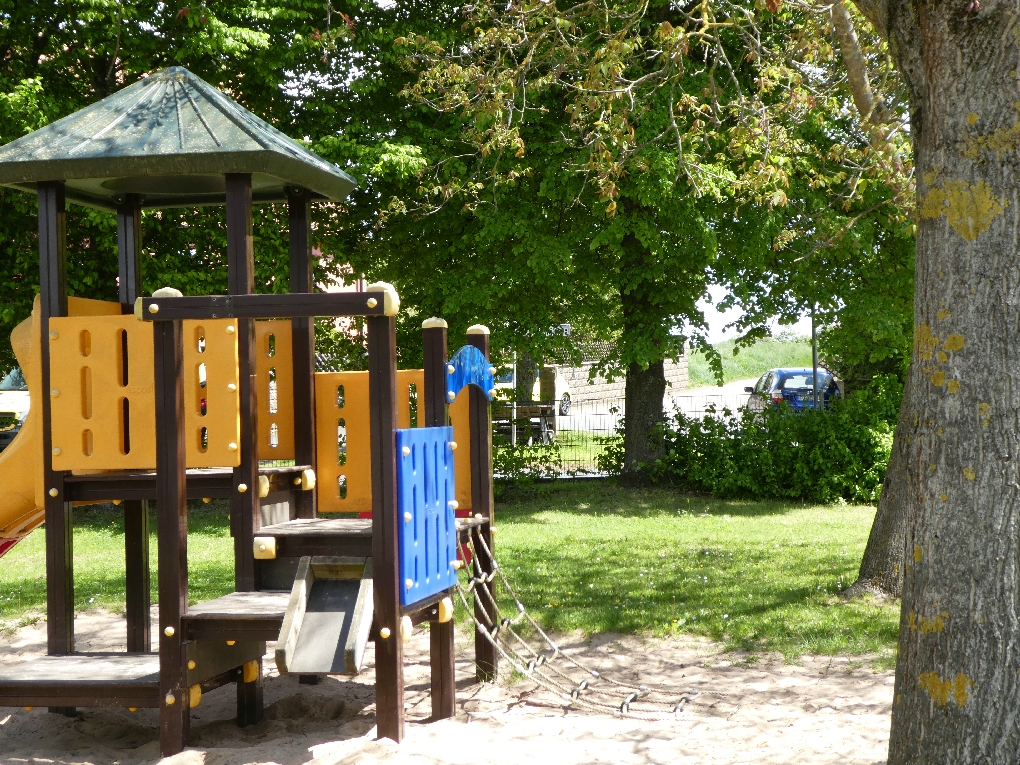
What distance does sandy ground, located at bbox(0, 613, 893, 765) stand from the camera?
15.0 feet

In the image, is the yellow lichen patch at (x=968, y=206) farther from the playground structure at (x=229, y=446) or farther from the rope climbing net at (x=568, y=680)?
the rope climbing net at (x=568, y=680)

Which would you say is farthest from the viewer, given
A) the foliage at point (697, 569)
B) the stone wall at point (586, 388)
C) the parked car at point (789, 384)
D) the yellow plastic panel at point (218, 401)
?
the stone wall at point (586, 388)

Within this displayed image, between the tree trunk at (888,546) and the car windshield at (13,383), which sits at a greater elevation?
the car windshield at (13,383)

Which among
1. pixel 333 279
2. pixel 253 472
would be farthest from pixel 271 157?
pixel 333 279

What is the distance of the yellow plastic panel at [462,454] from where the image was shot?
6352mm

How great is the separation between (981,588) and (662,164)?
10198 millimetres

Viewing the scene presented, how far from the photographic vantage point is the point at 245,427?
5367 millimetres

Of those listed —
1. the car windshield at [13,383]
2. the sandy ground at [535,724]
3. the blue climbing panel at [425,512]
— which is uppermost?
the car windshield at [13,383]

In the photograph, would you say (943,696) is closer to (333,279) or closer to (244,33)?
(244,33)

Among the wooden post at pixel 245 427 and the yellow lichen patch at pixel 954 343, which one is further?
the wooden post at pixel 245 427

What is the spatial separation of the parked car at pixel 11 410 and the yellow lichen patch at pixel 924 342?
14783mm

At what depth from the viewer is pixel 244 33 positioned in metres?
12.8

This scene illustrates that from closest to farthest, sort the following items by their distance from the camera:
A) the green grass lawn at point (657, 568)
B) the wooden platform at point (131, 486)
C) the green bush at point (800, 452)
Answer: the wooden platform at point (131, 486)
the green grass lawn at point (657, 568)
the green bush at point (800, 452)

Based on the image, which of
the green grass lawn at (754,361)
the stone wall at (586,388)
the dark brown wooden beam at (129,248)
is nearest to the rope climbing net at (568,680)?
the dark brown wooden beam at (129,248)
